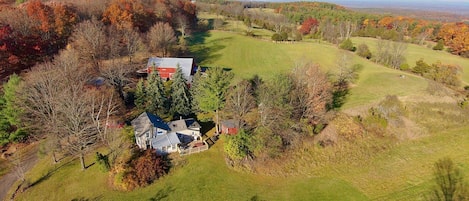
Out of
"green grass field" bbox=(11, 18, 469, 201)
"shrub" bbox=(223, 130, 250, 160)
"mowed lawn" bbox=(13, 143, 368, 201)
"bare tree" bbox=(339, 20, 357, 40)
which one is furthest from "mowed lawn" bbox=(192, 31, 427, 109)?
"bare tree" bbox=(339, 20, 357, 40)

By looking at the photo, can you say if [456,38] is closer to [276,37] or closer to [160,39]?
[276,37]

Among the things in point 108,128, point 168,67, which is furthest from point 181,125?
point 168,67

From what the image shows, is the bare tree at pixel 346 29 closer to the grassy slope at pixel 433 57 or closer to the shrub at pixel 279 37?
the grassy slope at pixel 433 57

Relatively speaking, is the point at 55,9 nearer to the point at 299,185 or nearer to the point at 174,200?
the point at 174,200

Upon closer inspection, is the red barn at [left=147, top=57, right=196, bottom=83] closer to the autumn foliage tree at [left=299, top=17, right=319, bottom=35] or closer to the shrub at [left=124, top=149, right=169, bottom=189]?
the shrub at [left=124, top=149, right=169, bottom=189]

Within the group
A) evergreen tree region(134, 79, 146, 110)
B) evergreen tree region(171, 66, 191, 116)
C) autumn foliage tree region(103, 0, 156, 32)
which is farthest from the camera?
autumn foliage tree region(103, 0, 156, 32)

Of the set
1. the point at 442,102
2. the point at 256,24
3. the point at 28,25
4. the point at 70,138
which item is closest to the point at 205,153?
the point at 70,138

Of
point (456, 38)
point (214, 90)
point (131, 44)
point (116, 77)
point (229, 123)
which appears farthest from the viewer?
point (456, 38)

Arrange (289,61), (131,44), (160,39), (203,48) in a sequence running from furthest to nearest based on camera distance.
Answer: (203,48), (289,61), (160,39), (131,44)
